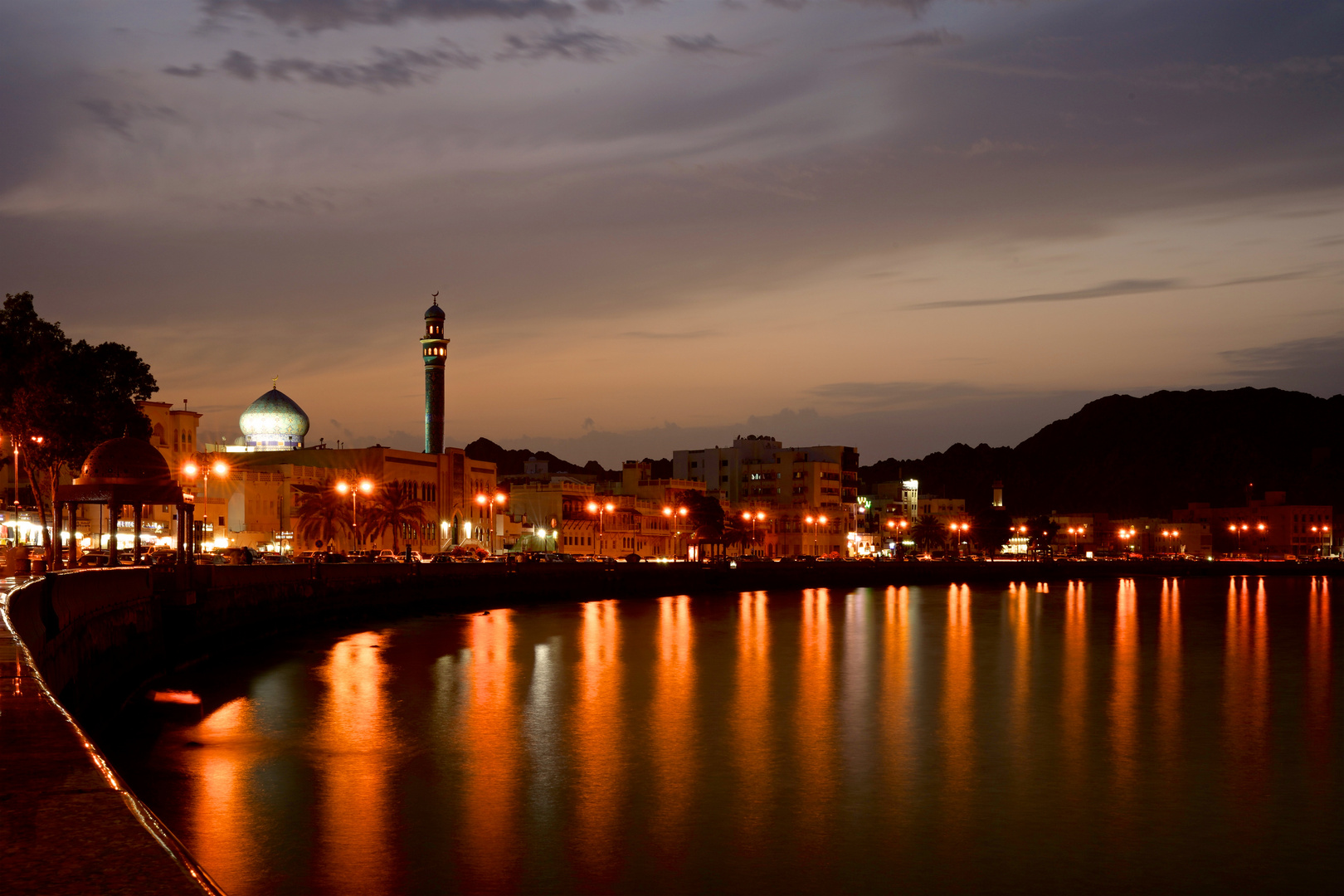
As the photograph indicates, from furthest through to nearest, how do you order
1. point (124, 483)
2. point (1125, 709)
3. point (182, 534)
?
point (182, 534) → point (124, 483) → point (1125, 709)

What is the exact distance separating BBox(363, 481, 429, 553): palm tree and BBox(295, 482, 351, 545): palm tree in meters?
1.86

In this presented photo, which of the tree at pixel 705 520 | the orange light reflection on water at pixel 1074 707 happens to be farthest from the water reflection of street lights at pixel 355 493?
the tree at pixel 705 520

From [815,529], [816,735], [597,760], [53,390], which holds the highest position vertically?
[53,390]

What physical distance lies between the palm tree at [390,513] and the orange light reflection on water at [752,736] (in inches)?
1647

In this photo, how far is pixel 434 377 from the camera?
130875 mm

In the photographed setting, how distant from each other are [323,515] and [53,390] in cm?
5233

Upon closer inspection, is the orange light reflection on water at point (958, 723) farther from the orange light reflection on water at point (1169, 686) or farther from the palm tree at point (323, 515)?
the palm tree at point (323, 515)

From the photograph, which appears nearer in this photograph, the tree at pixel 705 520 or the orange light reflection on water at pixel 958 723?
the orange light reflection on water at pixel 958 723

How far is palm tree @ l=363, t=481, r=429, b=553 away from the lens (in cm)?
10362

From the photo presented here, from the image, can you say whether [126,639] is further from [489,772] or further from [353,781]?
[489,772]

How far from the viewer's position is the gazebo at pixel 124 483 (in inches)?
1789

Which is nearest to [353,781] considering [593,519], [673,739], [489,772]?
[489,772]

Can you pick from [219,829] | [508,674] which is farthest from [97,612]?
[508,674]

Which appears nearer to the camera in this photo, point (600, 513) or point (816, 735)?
point (816, 735)
